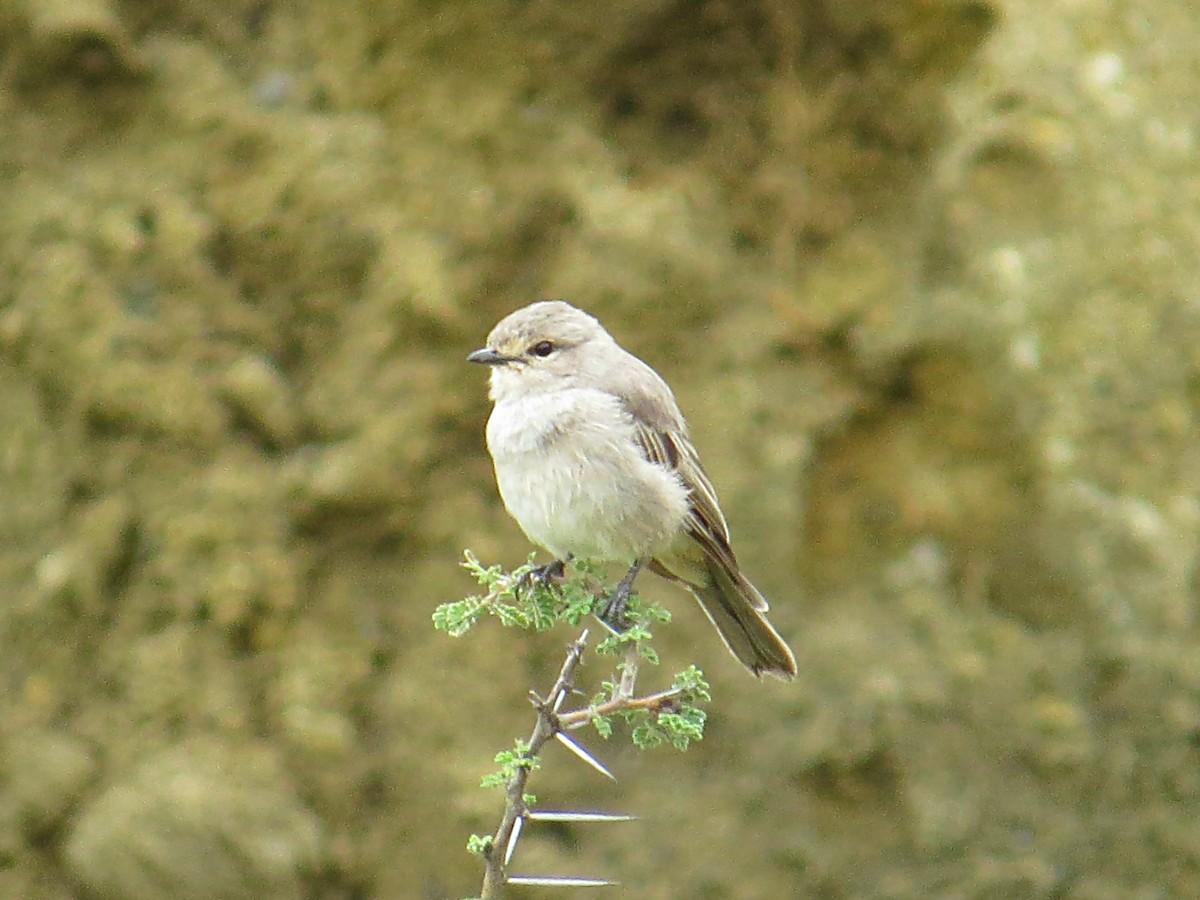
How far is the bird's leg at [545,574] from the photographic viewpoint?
3813mm

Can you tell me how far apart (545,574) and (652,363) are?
2.36 meters

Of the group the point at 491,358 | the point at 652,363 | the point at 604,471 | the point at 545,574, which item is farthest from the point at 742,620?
Result: the point at 652,363

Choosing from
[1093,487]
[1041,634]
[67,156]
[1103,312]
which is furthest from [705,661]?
[67,156]

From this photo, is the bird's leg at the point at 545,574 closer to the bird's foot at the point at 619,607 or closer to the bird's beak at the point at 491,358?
the bird's foot at the point at 619,607

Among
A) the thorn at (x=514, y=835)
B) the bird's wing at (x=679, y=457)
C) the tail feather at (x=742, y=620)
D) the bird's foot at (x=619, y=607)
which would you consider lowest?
the thorn at (x=514, y=835)

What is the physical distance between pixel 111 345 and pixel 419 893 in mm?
2671

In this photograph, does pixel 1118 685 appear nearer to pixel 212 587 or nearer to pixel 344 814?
pixel 344 814

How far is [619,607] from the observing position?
414cm

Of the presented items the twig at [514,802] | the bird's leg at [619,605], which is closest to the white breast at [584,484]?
the bird's leg at [619,605]

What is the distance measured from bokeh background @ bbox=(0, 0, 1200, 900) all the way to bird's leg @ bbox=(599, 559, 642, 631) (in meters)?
1.89

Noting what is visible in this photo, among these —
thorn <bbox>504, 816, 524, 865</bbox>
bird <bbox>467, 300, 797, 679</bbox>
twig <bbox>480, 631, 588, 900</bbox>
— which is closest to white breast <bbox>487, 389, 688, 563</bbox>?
bird <bbox>467, 300, 797, 679</bbox>

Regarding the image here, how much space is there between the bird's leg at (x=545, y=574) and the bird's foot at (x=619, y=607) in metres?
0.18

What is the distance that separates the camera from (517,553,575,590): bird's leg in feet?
12.5

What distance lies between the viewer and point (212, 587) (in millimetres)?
6098
